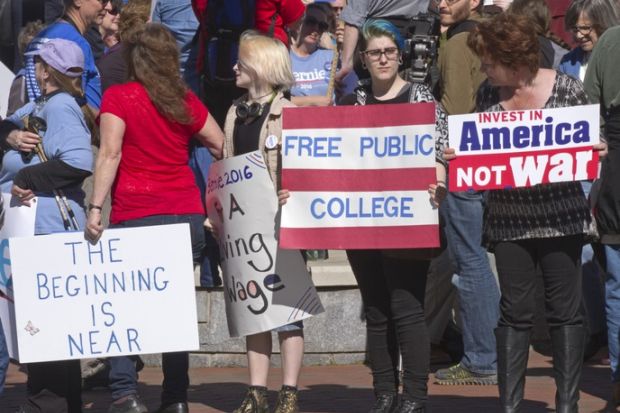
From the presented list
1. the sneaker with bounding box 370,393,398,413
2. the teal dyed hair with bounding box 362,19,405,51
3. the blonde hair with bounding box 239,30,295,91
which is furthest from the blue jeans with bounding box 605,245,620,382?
the blonde hair with bounding box 239,30,295,91

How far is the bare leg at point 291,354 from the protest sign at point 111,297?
1.72 ft

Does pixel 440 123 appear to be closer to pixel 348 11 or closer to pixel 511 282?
pixel 511 282

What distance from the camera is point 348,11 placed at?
34.2 ft

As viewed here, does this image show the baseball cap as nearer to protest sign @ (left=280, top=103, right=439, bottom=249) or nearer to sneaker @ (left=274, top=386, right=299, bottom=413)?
protest sign @ (left=280, top=103, right=439, bottom=249)

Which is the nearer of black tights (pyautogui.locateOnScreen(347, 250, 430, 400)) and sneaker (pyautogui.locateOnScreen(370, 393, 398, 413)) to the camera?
black tights (pyautogui.locateOnScreen(347, 250, 430, 400))

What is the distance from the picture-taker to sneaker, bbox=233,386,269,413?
759 centimetres

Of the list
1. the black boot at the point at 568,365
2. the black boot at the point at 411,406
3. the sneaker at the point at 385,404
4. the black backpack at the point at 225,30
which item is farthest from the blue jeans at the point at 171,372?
the black boot at the point at 568,365

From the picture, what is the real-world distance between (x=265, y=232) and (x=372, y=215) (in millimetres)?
625

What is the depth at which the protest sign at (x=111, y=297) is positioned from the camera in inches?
288

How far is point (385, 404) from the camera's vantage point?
7.47 metres

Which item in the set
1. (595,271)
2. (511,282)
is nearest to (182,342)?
Answer: (511,282)

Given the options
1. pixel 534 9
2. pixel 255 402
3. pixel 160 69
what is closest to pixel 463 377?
pixel 255 402

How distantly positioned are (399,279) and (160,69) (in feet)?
5.31

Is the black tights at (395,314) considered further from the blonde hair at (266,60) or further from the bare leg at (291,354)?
the blonde hair at (266,60)
